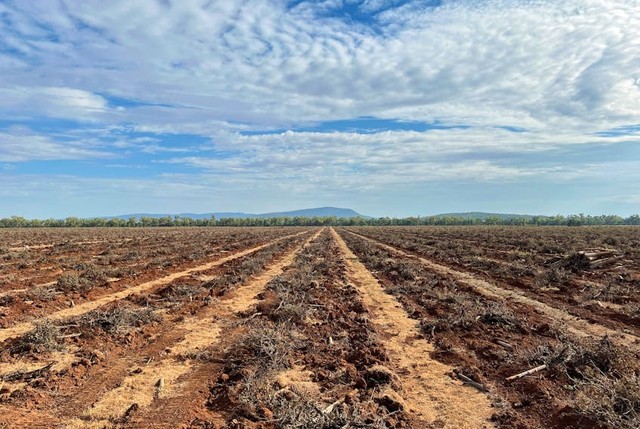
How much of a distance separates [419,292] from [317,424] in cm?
917

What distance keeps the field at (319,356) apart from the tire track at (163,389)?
0.03 meters

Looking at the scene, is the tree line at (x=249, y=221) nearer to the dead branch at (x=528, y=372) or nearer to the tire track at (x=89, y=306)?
the tire track at (x=89, y=306)

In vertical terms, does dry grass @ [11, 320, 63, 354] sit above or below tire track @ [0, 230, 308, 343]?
above

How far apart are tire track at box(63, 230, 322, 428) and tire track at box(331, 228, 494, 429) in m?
2.84

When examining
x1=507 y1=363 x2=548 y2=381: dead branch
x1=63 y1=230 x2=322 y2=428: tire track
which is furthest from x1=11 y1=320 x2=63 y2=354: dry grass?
x1=507 y1=363 x2=548 y2=381: dead branch

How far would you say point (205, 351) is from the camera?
732 centimetres

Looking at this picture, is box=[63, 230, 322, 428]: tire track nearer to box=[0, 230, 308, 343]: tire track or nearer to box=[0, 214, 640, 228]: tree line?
box=[0, 230, 308, 343]: tire track

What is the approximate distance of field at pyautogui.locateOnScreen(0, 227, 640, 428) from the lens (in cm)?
496

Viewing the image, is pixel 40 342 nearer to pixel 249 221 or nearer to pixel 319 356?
pixel 319 356

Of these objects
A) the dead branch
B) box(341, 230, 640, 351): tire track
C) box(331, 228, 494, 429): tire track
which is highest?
the dead branch

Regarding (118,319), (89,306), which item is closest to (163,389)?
(118,319)

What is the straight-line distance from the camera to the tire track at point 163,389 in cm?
485

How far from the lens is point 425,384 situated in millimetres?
6098

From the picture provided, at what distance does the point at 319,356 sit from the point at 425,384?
1928 mm
